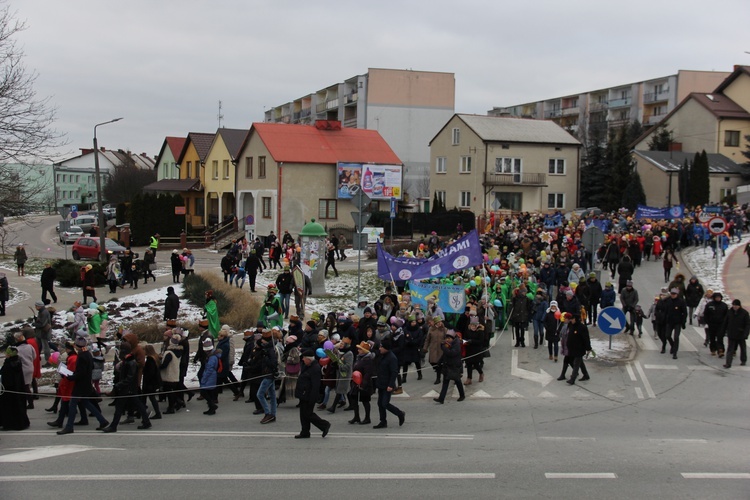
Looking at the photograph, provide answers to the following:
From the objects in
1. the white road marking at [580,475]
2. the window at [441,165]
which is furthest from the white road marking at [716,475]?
the window at [441,165]

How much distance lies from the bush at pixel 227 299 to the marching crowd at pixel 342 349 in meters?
1.24

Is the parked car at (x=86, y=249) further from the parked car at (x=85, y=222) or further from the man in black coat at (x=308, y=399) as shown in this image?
the man in black coat at (x=308, y=399)

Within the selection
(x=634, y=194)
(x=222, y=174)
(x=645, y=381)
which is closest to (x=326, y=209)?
(x=222, y=174)

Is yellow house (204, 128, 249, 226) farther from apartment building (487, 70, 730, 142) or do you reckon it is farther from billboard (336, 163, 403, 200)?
apartment building (487, 70, 730, 142)

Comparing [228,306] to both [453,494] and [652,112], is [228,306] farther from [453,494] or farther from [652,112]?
[652,112]

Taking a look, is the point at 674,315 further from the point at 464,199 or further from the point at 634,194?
the point at 464,199

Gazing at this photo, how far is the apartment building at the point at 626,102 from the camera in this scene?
271 ft

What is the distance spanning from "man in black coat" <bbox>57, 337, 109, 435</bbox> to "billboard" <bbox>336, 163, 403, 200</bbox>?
3724 centimetres

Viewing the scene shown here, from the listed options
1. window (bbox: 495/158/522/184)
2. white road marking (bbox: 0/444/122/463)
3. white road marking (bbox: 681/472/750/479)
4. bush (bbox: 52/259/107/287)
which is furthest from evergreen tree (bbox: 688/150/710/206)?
white road marking (bbox: 0/444/122/463)

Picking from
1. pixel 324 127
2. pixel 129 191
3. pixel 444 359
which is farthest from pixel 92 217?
pixel 444 359

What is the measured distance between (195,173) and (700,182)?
36961 millimetres

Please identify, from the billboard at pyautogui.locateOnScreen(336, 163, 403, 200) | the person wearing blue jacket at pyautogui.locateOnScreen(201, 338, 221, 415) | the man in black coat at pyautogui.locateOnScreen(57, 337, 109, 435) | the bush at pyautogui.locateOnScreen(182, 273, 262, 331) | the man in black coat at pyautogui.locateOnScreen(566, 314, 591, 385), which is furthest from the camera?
the billboard at pyautogui.locateOnScreen(336, 163, 403, 200)

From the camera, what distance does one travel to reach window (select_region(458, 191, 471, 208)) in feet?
197

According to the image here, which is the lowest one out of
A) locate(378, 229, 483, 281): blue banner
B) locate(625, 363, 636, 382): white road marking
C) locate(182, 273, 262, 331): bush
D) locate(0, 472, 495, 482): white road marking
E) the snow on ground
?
locate(625, 363, 636, 382): white road marking
